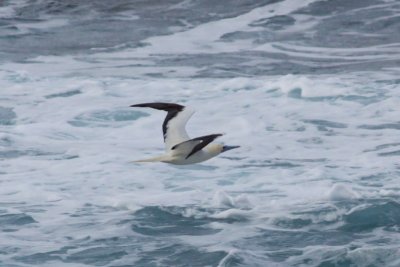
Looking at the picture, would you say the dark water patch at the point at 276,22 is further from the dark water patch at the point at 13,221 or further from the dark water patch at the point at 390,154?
the dark water patch at the point at 13,221

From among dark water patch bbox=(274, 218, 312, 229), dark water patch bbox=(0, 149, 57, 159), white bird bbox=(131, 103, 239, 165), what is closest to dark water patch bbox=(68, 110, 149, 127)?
dark water patch bbox=(0, 149, 57, 159)

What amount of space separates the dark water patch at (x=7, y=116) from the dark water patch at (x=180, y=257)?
253 inches

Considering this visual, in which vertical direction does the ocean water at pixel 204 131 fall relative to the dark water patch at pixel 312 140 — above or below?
above

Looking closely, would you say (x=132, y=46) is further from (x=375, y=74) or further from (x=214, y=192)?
(x=214, y=192)

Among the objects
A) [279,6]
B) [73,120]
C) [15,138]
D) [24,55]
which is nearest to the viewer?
[15,138]

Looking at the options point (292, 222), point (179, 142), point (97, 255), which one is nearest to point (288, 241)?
point (292, 222)

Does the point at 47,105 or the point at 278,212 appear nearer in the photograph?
the point at 278,212

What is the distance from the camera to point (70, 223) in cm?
1172

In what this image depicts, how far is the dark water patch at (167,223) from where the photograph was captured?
11.5m

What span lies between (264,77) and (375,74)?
181 cm

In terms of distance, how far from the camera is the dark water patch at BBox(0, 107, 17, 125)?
55.2 ft

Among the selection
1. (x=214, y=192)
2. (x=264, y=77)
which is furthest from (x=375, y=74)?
(x=214, y=192)

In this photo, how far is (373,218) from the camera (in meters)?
11.7

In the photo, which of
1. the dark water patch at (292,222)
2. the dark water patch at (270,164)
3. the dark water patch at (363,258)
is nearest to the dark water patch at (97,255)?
the dark water patch at (292,222)
